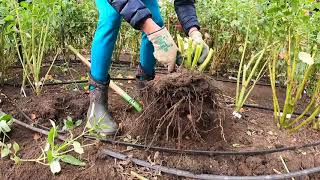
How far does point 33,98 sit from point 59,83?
364 millimetres

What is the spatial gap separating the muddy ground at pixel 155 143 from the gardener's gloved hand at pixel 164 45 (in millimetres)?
425

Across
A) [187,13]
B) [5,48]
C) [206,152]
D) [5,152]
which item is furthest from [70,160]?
[5,48]

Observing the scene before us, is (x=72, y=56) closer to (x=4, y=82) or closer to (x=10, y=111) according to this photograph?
(x=4, y=82)

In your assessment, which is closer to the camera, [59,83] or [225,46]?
[59,83]

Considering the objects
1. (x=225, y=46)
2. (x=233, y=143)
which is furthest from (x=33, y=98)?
(x=225, y=46)

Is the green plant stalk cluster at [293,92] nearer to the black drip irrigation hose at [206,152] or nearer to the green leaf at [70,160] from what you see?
the black drip irrigation hose at [206,152]

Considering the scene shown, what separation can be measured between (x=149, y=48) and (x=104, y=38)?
382 millimetres

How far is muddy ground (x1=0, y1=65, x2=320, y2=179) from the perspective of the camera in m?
1.93

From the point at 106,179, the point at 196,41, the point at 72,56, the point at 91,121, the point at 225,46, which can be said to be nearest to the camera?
the point at 106,179

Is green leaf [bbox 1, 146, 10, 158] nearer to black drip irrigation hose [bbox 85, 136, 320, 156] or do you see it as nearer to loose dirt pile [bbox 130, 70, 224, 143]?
black drip irrigation hose [bbox 85, 136, 320, 156]

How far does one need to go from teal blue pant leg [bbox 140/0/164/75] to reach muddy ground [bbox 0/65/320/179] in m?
0.32

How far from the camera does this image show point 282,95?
3.11 meters

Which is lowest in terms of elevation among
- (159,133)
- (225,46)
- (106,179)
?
(106,179)

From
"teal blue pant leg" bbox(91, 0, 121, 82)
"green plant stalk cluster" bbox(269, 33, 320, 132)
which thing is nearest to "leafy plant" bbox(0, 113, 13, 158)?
"teal blue pant leg" bbox(91, 0, 121, 82)
